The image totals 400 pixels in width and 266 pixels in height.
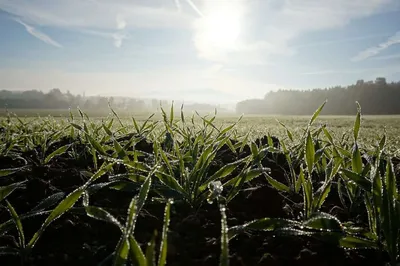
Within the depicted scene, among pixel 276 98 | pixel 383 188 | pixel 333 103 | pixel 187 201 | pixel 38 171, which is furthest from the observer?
pixel 276 98

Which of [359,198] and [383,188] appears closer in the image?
[383,188]

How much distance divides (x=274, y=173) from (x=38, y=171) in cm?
104

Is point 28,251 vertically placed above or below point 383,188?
below

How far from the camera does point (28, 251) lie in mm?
675

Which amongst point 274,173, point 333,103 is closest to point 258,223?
point 274,173

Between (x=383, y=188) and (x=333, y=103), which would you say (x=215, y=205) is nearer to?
(x=383, y=188)

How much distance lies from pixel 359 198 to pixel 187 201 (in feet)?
1.74

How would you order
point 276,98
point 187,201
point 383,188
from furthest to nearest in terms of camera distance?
1. point 276,98
2. point 187,201
3. point 383,188

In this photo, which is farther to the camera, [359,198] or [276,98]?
[276,98]

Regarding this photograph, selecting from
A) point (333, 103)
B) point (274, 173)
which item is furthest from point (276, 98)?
point (274, 173)

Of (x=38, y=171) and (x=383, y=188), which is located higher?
(x=383, y=188)

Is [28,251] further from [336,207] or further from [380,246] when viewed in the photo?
[336,207]

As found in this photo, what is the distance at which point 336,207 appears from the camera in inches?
→ 39.4

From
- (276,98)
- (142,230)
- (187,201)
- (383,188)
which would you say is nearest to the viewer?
(383,188)
